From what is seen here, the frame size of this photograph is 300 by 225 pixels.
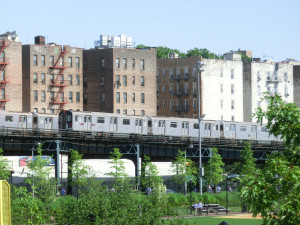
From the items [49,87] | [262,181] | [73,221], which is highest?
[49,87]

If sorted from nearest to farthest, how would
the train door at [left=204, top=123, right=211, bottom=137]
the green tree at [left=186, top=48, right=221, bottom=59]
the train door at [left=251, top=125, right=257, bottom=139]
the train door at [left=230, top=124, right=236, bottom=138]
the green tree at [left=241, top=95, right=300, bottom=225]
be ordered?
1. the green tree at [left=241, top=95, right=300, bottom=225]
2. the train door at [left=204, top=123, right=211, bottom=137]
3. the train door at [left=230, top=124, right=236, bottom=138]
4. the train door at [left=251, top=125, right=257, bottom=139]
5. the green tree at [left=186, top=48, right=221, bottom=59]

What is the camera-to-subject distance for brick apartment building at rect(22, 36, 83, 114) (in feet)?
382

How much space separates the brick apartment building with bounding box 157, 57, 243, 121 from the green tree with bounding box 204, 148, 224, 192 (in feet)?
141

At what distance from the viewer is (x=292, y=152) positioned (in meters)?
21.0

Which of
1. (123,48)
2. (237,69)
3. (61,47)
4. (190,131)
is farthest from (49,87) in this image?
(237,69)

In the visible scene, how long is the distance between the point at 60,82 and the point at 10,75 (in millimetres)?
11548

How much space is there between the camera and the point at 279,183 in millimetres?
19078

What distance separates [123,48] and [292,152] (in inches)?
4203

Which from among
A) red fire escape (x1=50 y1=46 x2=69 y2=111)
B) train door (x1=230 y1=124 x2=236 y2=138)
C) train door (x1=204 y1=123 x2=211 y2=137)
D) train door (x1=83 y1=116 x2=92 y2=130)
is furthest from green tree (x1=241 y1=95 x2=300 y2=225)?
red fire escape (x1=50 y1=46 x2=69 y2=111)

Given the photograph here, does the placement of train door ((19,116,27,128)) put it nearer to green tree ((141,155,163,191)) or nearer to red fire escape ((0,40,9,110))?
green tree ((141,155,163,191))

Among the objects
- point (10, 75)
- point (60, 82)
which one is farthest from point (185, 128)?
point (60, 82)

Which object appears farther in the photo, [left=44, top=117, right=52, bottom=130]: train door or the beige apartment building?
the beige apartment building

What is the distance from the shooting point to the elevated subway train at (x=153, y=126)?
85188 millimetres

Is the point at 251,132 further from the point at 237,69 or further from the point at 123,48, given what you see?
the point at 237,69
